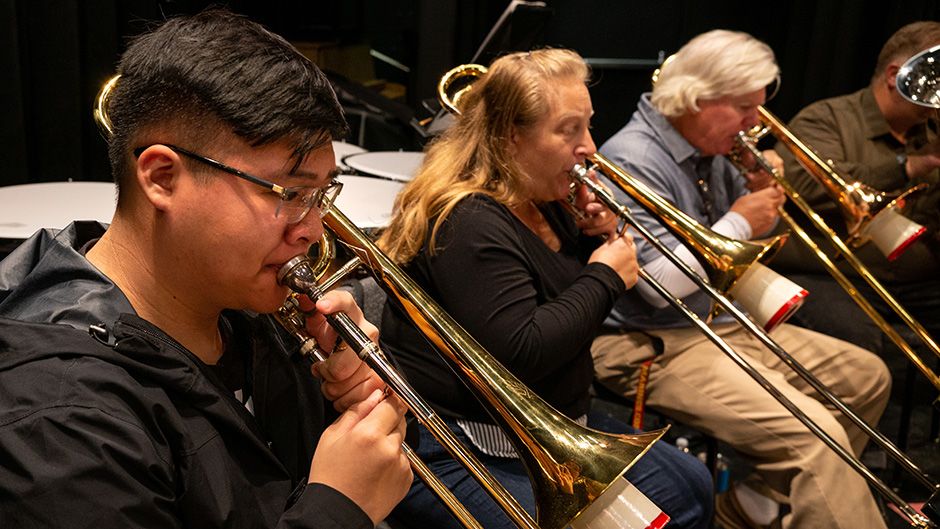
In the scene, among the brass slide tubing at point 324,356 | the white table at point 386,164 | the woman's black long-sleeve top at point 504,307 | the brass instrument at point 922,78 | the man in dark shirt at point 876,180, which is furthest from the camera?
the man in dark shirt at point 876,180

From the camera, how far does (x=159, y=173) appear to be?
108 cm

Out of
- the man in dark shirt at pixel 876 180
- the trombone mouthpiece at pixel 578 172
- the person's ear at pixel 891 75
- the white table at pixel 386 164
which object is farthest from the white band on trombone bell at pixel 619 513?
the person's ear at pixel 891 75

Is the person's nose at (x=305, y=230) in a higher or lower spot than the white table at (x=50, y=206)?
higher

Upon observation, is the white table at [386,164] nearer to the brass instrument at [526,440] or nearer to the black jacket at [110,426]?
the brass instrument at [526,440]

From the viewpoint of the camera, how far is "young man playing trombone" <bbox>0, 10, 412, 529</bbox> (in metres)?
0.97

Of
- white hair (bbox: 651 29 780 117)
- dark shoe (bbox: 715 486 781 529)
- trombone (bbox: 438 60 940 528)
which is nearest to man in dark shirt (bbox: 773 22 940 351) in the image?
white hair (bbox: 651 29 780 117)

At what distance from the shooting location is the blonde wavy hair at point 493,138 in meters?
1.92

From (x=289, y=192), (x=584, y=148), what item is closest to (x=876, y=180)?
(x=584, y=148)

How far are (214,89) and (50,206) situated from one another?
1309 mm

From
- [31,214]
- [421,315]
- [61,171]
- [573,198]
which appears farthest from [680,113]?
[61,171]

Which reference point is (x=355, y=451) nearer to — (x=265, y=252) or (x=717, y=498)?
(x=265, y=252)

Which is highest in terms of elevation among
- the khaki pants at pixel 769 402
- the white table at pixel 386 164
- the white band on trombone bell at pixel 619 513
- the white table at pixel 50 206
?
the white band on trombone bell at pixel 619 513

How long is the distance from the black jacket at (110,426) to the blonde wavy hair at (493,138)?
2.63ft

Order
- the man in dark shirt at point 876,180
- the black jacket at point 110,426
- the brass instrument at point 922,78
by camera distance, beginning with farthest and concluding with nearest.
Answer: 1. the man in dark shirt at point 876,180
2. the brass instrument at point 922,78
3. the black jacket at point 110,426
